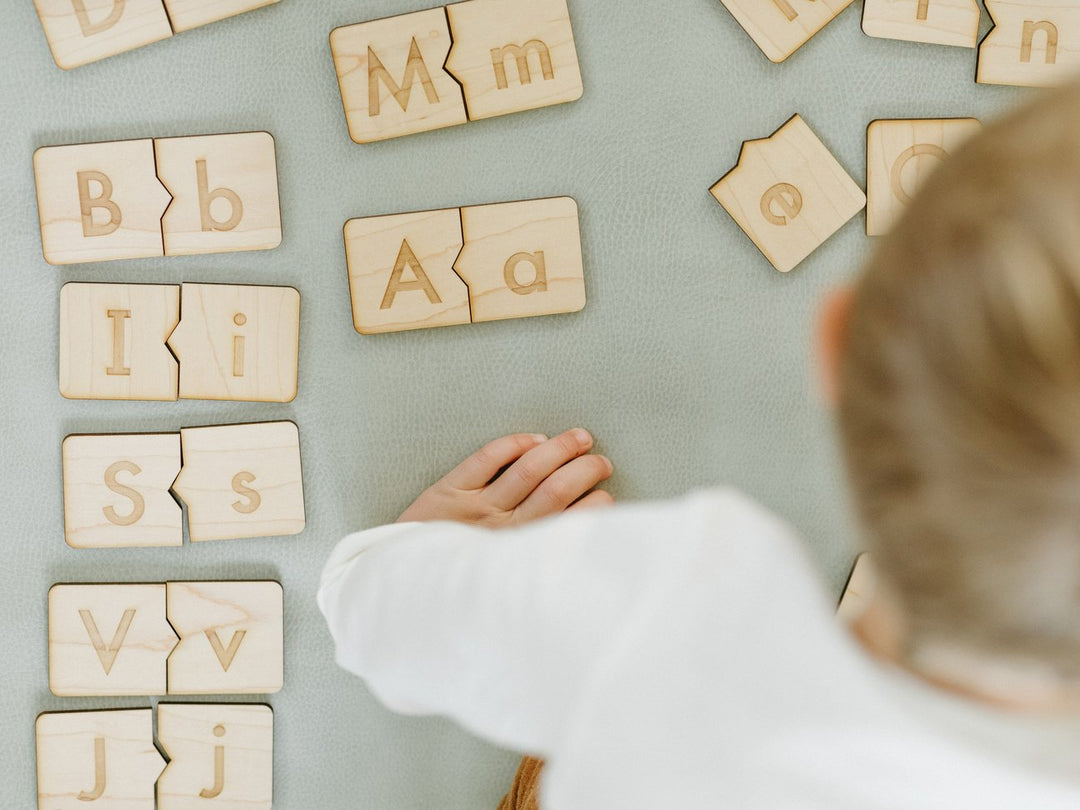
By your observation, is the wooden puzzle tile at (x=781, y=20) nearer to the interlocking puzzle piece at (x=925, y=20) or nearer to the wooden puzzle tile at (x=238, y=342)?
the interlocking puzzle piece at (x=925, y=20)

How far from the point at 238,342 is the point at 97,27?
0.90ft

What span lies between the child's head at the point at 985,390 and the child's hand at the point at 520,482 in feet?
1.47

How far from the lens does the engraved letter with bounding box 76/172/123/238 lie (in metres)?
0.73

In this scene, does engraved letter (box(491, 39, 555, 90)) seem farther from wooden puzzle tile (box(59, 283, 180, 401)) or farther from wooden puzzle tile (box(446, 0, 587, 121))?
wooden puzzle tile (box(59, 283, 180, 401))

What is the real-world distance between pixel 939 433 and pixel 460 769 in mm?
625

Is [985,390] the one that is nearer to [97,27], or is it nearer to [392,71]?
[392,71]

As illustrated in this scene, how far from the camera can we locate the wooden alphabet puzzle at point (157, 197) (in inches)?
28.6

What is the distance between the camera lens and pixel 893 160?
0.76 m

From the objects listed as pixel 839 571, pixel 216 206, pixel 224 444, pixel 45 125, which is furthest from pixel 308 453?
pixel 839 571

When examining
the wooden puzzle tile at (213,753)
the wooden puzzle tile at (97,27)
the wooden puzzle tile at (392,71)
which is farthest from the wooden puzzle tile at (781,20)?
the wooden puzzle tile at (213,753)

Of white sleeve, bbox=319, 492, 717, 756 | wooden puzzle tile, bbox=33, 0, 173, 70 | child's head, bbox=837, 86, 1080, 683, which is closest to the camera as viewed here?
child's head, bbox=837, 86, 1080, 683

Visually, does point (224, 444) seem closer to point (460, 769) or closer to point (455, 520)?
point (455, 520)

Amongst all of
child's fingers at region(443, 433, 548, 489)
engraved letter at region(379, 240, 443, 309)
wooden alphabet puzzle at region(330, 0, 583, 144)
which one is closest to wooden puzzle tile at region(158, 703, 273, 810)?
child's fingers at region(443, 433, 548, 489)

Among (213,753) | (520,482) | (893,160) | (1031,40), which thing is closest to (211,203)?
A: (520,482)
